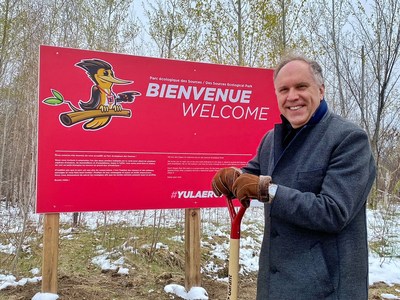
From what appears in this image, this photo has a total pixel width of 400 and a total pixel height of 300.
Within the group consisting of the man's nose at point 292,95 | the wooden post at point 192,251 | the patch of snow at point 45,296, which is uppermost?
the man's nose at point 292,95

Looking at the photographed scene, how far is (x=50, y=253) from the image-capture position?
11.0 feet

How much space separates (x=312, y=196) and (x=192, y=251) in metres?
2.64

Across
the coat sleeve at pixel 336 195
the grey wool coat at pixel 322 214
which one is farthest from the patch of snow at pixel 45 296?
the coat sleeve at pixel 336 195

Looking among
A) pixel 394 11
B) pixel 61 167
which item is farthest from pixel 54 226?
pixel 394 11

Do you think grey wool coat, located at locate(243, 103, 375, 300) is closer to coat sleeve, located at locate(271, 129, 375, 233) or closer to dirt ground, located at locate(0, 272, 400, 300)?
coat sleeve, located at locate(271, 129, 375, 233)

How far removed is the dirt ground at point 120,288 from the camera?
367 centimetres

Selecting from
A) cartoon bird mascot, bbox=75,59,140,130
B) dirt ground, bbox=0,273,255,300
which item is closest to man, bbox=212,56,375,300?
cartoon bird mascot, bbox=75,59,140,130

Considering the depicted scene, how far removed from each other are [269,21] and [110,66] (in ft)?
24.4

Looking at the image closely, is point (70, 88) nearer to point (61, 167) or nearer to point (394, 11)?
point (61, 167)

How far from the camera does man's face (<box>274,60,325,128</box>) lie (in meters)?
1.69

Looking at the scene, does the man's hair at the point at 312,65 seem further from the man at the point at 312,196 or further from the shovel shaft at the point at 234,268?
the shovel shaft at the point at 234,268

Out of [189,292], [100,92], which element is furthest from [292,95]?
[189,292]

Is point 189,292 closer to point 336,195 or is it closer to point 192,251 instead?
point 192,251

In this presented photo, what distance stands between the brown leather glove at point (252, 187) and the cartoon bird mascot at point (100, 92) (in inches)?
84.6
